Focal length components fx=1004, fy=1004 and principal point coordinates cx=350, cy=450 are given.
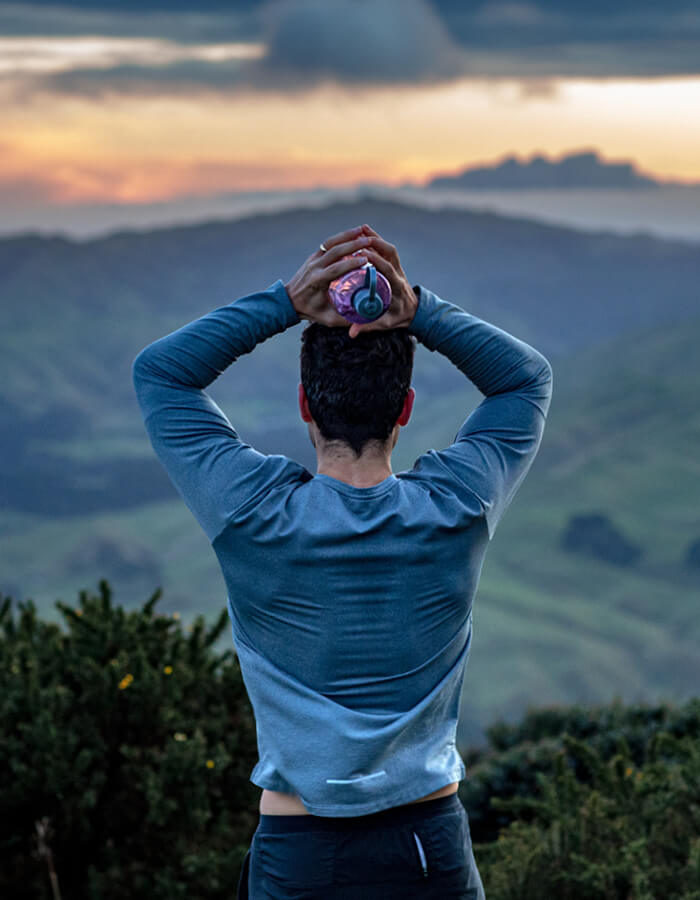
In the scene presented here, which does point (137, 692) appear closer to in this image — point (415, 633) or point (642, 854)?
point (642, 854)

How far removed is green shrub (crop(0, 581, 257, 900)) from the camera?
571 centimetres

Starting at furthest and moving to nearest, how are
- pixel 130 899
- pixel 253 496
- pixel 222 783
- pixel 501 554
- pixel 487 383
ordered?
pixel 501 554 → pixel 222 783 → pixel 130 899 → pixel 487 383 → pixel 253 496

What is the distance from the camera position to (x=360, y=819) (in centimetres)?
242

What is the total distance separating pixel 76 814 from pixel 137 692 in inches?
29.5

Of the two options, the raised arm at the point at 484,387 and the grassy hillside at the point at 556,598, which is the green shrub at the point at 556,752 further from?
the grassy hillside at the point at 556,598

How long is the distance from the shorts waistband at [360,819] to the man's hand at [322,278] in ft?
3.93

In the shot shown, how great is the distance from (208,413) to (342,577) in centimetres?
53

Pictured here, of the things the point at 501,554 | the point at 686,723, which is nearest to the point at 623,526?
the point at 501,554

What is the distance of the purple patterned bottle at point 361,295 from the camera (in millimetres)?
2367

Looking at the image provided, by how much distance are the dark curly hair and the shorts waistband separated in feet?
2.88

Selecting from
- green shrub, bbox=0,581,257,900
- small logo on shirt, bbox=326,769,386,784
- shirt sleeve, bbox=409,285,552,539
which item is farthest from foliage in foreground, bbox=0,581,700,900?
shirt sleeve, bbox=409,285,552,539

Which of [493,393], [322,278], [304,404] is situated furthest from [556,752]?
[322,278]

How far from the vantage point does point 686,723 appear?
8859 millimetres

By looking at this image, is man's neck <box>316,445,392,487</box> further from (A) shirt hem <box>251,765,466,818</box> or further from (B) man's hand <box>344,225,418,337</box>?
(A) shirt hem <box>251,765,466,818</box>
